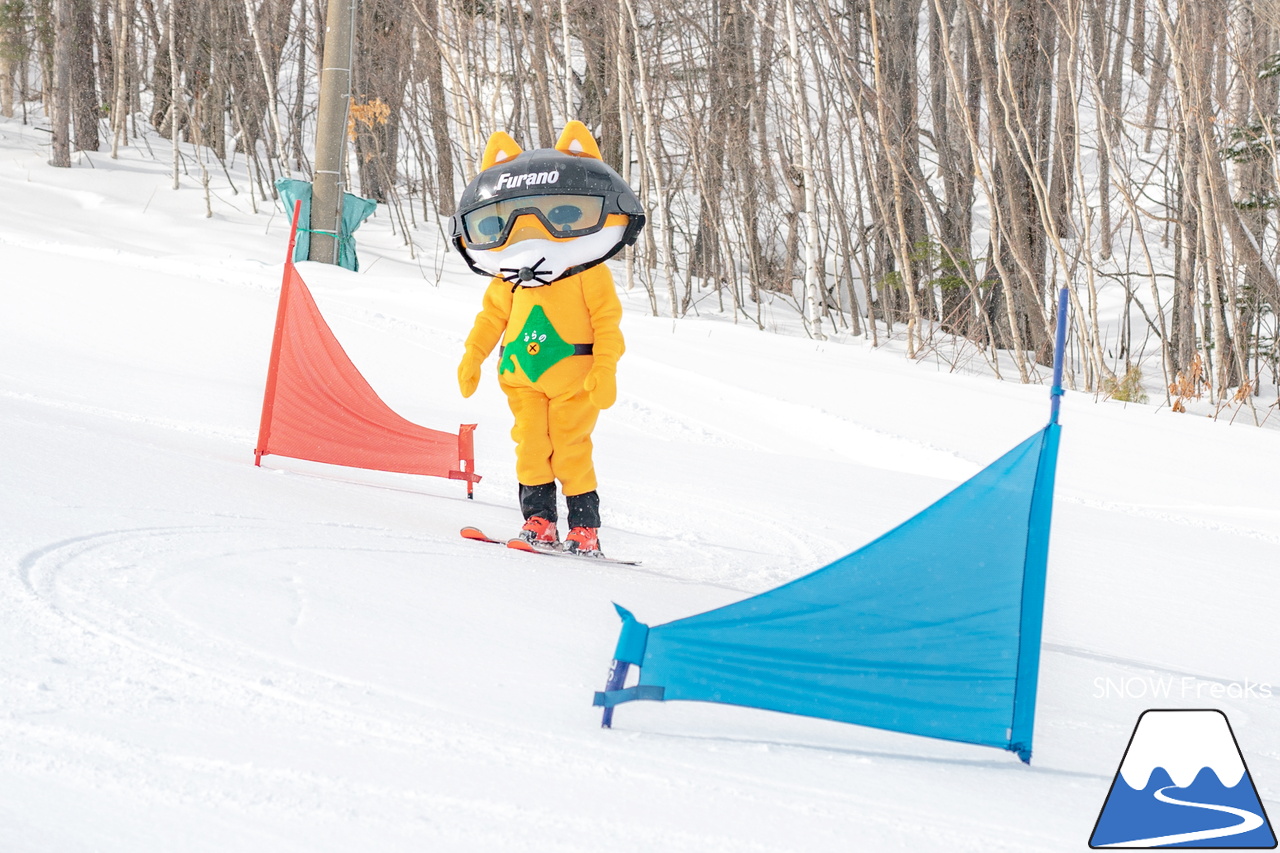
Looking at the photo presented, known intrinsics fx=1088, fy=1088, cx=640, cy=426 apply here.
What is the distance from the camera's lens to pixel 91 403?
15.7 ft

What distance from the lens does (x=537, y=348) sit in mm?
3469

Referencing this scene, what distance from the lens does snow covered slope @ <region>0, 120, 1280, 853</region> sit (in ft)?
4.80

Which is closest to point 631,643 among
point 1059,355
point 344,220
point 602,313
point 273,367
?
point 1059,355

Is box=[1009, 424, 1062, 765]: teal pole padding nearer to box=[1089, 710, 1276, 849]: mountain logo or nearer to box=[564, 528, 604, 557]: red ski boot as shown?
box=[1089, 710, 1276, 849]: mountain logo

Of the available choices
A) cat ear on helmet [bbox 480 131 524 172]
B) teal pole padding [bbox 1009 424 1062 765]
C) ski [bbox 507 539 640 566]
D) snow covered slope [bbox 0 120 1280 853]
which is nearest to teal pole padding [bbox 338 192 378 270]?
snow covered slope [bbox 0 120 1280 853]

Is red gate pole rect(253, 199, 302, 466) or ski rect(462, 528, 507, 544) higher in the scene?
red gate pole rect(253, 199, 302, 466)

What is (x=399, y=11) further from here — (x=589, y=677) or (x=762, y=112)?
(x=589, y=677)

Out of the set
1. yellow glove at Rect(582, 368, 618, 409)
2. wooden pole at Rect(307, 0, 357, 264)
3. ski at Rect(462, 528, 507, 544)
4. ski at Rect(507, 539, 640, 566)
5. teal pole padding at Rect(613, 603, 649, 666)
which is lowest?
ski at Rect(507, 539, 640, 566)

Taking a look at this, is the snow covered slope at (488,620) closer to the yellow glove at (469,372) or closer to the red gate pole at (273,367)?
the red gate pole at (273,367)

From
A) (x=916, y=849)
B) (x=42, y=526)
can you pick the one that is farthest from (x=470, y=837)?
(x=42, y=526)

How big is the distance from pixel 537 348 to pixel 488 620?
1.30m

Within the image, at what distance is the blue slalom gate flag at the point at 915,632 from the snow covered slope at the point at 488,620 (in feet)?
0.26

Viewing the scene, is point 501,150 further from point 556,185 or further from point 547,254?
point 547,254

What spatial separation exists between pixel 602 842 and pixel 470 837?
17cm
